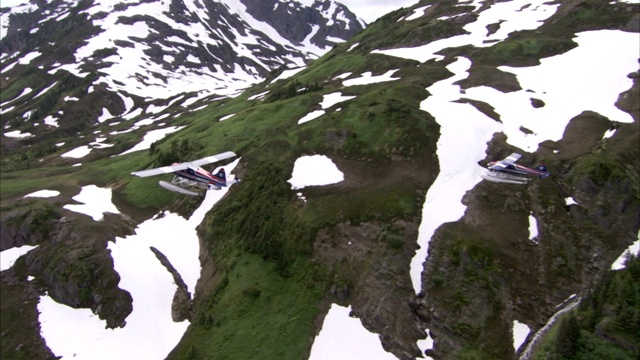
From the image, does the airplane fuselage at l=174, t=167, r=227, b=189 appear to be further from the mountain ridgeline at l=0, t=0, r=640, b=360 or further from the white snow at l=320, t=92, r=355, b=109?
the white snow at l=320, t=92, r=355, b=109

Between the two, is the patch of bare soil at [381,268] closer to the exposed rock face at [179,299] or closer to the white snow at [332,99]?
the exposed rock face at [179,299]

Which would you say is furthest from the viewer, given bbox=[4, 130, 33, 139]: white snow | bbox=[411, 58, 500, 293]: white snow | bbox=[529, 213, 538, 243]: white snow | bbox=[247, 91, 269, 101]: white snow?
bbox=[4, 130, 33, 139]: white snow

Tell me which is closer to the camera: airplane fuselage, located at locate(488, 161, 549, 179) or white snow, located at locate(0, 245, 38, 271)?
airplane fuselage, located at locate(488, 161, 549, 179)

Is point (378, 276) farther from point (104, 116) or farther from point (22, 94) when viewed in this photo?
point (22, 94)

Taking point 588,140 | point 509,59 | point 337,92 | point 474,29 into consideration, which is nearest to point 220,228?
point 337,92

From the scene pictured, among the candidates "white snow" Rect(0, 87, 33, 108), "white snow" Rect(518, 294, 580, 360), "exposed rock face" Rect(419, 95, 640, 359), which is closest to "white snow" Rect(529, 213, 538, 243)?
"exposed rock face" Rect(419, 95, 640, 359)

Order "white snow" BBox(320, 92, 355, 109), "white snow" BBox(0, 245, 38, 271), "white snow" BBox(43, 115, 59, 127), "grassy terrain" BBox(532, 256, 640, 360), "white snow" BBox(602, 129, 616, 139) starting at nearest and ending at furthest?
1. "grassy terrain" BBox(532, 256, 640, 360)
2. "white snow" BBox(602, 129, 616, 139)
3. "white snow" BBox(0, 245, 38, 271)
4. "white snow" BBox(320, 92, 355, 109)
5. "white snow" BBox(43, 115, 59, 127)

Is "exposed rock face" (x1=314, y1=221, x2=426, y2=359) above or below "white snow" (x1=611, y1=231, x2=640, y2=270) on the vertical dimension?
above
